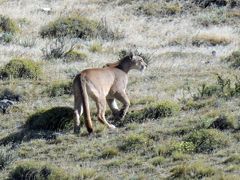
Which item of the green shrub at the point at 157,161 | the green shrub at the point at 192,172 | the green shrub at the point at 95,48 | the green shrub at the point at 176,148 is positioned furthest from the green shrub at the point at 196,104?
the green shrub at the point at 95,48

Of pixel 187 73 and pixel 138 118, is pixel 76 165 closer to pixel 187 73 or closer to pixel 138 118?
pixel 138 118

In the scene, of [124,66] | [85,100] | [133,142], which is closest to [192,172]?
[133,142]

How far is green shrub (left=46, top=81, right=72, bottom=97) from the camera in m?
17.4

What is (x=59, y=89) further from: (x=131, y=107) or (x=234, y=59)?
(x=234, y=59)

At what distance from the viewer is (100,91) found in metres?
14.5

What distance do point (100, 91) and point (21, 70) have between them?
5.28 meters

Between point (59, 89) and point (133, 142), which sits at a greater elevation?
point (133, 142)

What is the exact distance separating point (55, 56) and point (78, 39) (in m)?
5.57

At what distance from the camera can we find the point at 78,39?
2777 centimetres

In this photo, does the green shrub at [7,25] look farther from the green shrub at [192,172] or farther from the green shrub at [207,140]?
the green shrub at [192,172]

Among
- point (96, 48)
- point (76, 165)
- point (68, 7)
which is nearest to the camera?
point (76, 165)

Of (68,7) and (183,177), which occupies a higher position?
(183,177)

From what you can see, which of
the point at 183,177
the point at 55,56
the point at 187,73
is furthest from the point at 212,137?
the point at 55,56

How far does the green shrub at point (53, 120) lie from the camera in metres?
15.0
